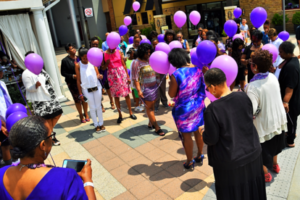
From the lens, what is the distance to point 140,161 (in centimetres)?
440

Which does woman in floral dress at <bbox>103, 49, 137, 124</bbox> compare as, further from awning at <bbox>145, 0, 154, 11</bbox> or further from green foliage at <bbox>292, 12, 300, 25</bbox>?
awning at <bbox>145, 0, 154, 11</bbox>

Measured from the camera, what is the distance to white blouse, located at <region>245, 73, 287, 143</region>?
289 cm

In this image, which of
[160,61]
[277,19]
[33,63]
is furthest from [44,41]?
[277,19]

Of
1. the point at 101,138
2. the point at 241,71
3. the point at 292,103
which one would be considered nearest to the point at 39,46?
the point at 101,138

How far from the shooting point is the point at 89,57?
16.8 feet

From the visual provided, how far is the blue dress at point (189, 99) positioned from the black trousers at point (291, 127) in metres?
1.45

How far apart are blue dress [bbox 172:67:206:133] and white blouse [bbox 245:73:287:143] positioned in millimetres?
816

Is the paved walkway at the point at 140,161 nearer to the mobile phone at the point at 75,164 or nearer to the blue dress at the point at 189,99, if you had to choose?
the blue dress at the point at 189,99

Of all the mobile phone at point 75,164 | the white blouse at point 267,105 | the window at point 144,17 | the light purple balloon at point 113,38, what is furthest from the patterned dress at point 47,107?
the window at point 144,17

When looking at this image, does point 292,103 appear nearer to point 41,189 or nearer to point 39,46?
point 41,189

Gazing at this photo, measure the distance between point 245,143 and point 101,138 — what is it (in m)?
3.74

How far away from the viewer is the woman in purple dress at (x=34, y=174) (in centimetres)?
161

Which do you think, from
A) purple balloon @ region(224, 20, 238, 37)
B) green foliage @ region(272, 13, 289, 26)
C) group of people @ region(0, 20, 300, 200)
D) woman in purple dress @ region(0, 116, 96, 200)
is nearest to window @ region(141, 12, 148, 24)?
green foliage @ region(272, 13, 289, 26)

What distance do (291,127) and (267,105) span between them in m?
1.52
